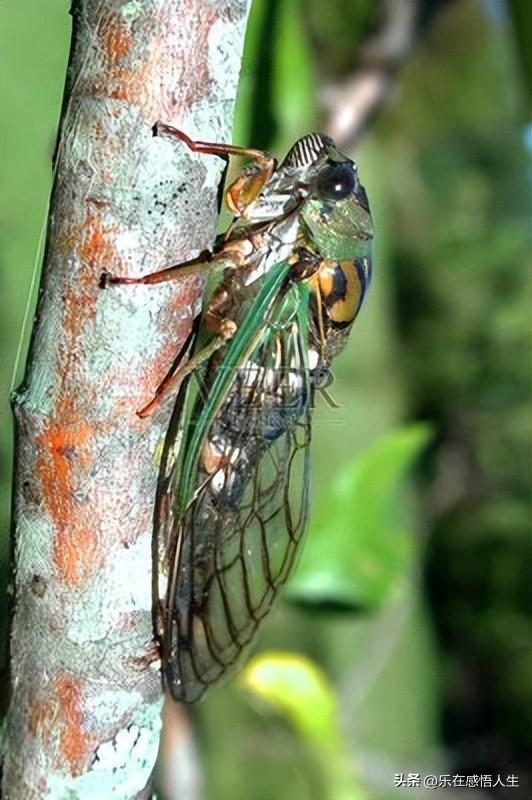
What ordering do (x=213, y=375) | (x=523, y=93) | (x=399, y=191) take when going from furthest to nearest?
(x=399, y=191), (x=523, y=93), (x=213, y=375)

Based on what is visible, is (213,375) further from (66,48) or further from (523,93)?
(523,93)

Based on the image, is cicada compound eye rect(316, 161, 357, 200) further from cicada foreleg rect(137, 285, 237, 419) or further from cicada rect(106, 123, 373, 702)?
cicada foreleg rect(137, 285, 237, 419)

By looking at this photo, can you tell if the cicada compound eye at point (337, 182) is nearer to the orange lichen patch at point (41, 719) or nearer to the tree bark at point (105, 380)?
the tree bark at point (105, 380)

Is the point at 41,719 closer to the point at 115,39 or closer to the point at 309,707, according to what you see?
the point at 115,39

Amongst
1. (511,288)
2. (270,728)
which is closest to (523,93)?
(270,728)

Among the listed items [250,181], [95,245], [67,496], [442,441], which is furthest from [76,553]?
[442,441]

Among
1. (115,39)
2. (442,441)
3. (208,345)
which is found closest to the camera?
(115,39)

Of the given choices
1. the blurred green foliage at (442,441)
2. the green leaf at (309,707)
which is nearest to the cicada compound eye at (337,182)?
the green leaf at (309,707)

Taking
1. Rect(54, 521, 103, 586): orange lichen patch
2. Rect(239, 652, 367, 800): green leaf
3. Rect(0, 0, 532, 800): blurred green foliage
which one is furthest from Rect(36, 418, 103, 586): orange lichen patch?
Rect(0, 0, 532, 800): blurred green foliage
